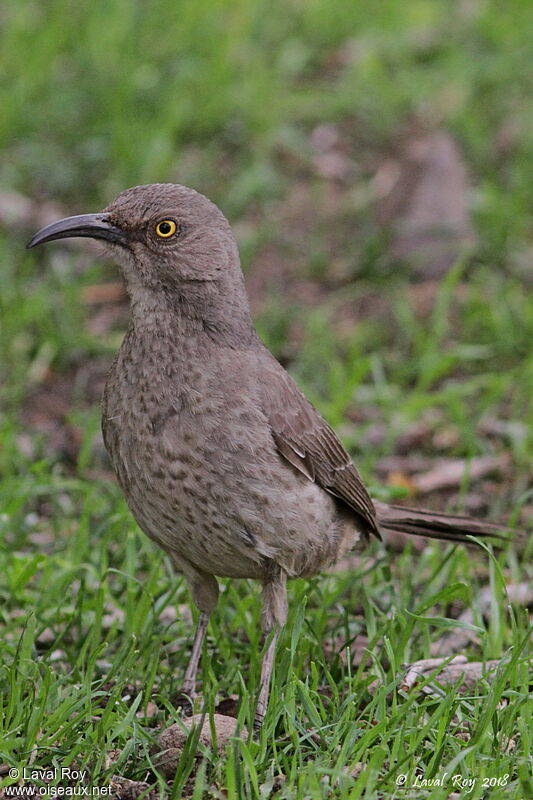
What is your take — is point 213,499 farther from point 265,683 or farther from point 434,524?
point 434,524

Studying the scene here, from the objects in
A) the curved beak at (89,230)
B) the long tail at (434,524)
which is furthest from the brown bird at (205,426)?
the long tail at (434,524)

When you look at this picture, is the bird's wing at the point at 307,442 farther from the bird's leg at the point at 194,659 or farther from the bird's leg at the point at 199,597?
the bird's leg at the point at 194,659

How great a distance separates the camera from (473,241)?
810 cm

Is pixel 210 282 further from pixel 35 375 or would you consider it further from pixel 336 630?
pixel 35 375

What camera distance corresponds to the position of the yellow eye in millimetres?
4508

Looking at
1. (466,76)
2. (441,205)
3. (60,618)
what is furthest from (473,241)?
(60,618)

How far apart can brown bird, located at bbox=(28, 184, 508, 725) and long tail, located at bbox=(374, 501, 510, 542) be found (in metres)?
0.41

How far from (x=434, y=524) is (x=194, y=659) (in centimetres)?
123

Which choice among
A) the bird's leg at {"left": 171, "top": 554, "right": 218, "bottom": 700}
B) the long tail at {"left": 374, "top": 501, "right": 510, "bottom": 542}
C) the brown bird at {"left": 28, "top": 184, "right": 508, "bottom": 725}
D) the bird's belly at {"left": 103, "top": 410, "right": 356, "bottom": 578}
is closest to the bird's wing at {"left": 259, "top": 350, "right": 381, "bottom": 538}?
the brown bird at {"left": 28, "top": 184, "right": 508, "bottom": 725}

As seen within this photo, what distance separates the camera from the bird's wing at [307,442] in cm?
448

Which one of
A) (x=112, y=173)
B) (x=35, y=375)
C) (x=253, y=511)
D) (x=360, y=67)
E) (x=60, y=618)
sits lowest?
(x=60, y=618)

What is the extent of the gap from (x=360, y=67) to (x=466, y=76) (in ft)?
2.83

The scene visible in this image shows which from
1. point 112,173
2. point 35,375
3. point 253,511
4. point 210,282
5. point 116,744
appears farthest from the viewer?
point 112,173

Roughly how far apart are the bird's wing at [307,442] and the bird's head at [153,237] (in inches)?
18.0
